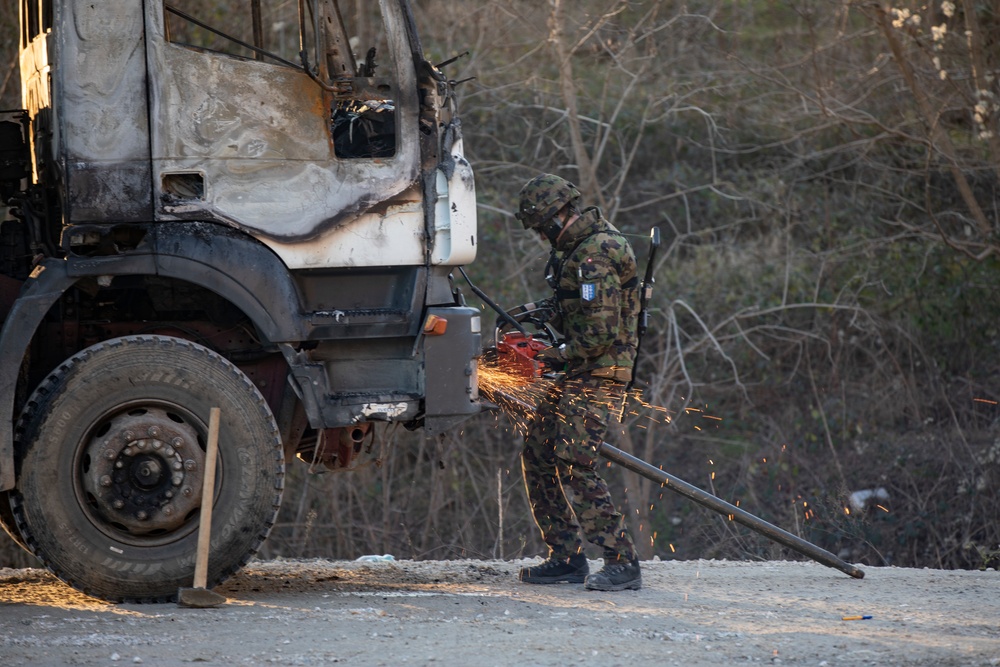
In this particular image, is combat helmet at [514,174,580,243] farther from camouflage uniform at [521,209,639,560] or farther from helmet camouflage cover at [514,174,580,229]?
camouflage uniform at [521,209,639,560]

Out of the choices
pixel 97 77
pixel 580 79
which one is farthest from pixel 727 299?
pixel 97 77

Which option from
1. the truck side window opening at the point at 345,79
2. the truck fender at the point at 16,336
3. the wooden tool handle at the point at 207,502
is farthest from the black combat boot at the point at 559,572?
the truck fender at the point at 16,336

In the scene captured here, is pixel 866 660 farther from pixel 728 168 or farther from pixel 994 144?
pixel 728 168

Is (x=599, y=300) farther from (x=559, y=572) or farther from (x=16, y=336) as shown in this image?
(x=16, y=336)

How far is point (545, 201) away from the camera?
6379mm

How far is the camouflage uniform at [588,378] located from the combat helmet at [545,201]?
0.34 feet

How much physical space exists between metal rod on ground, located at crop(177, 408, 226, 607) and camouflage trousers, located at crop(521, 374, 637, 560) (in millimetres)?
1763

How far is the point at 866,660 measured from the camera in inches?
194

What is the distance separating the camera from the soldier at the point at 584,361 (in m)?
6.30

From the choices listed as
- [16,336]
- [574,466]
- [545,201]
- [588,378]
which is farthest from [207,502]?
[545,201]

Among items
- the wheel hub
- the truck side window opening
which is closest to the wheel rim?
the wheel hub

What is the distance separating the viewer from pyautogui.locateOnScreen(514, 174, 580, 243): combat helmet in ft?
20.9

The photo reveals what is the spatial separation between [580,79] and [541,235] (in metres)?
7.48

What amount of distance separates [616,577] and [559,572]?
42cm
